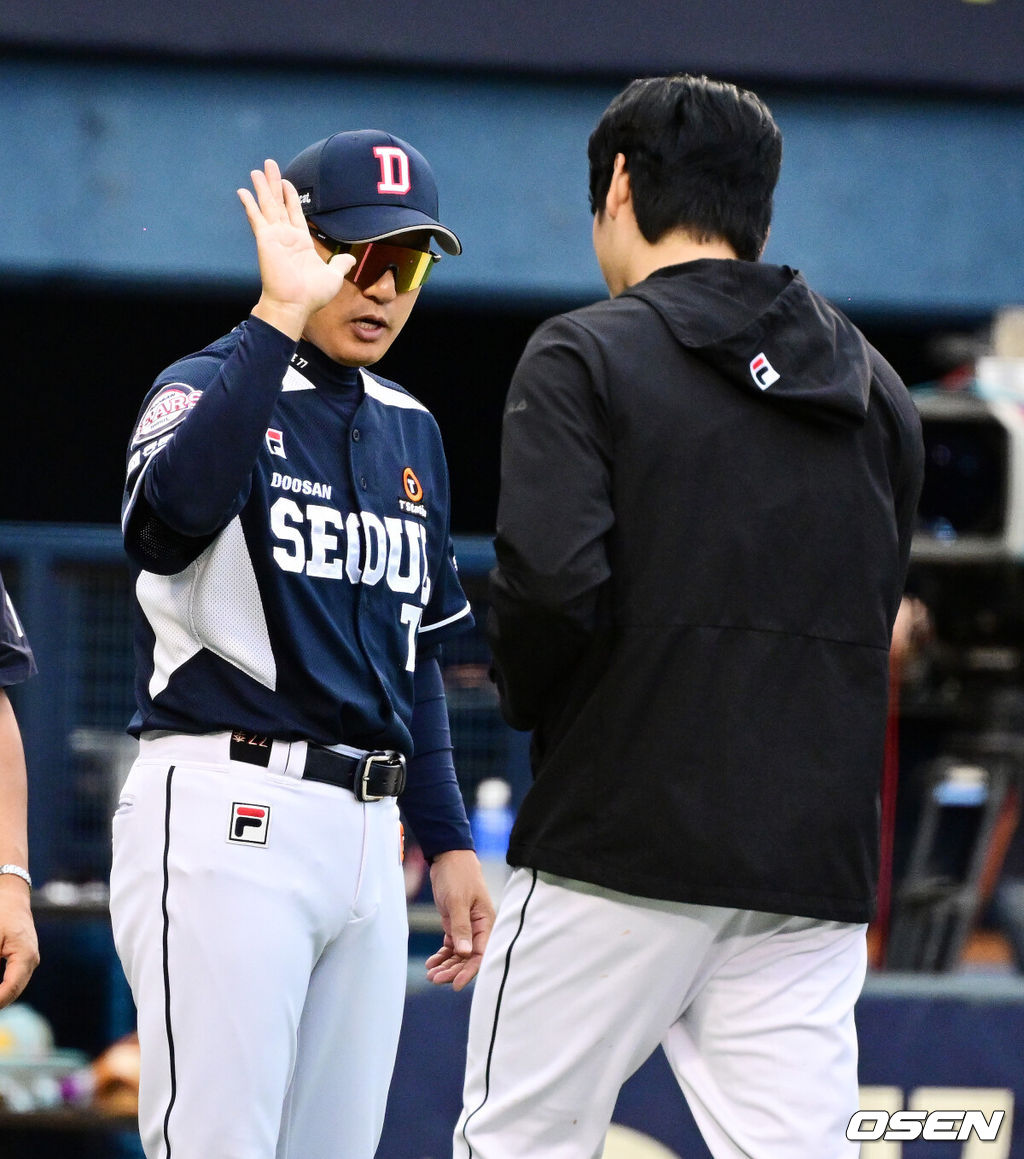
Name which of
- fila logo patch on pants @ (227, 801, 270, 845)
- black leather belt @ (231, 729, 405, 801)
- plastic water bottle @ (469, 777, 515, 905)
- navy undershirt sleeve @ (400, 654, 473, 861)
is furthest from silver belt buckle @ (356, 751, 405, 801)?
plastic water bottle @ (469, 777, 515, 905)

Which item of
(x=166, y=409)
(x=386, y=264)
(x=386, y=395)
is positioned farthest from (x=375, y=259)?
(x=166, y=409)

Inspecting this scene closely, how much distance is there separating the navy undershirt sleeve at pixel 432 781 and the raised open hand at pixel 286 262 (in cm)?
73

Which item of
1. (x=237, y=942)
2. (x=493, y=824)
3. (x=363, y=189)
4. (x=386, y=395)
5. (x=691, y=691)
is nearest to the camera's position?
(x=691, y=691)

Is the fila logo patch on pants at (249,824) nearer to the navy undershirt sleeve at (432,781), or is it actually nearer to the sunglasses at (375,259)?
the navy undershirt sleeve at (432,781)

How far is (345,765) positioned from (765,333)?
34.0 inches

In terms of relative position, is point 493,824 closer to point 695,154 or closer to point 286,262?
point 286,262

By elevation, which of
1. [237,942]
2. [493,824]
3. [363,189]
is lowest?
[493,824]

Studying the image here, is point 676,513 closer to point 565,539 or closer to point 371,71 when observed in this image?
point 565,539

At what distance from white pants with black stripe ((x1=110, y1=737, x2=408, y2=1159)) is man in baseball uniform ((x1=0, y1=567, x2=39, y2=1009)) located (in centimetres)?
14

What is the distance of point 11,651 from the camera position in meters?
2.54

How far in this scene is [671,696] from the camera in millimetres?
2031

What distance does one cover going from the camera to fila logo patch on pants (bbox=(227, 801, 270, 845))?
2283 millimetres

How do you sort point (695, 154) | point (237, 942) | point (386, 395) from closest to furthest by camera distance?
1. point (695, 154)
2. point (237, 942)
3. point (386, 395)

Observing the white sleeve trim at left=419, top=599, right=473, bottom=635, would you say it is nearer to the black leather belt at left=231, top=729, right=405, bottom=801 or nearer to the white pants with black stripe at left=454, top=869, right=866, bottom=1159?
the black leather belt at left=231, top=729, right=405, bottom=801
